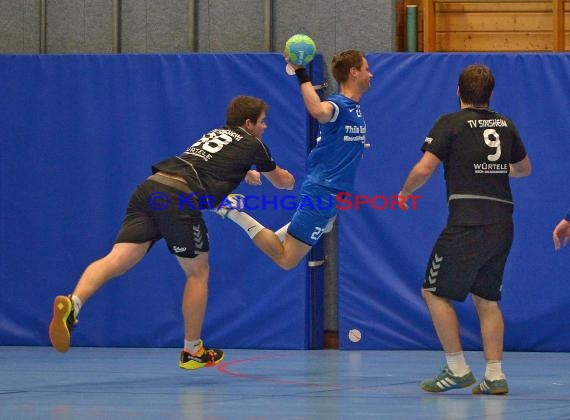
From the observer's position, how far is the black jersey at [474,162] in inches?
279

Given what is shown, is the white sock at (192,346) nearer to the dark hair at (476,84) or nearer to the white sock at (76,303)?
the white sock at (76,303)

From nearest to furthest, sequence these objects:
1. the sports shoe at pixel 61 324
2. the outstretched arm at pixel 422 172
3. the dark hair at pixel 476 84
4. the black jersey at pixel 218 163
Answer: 1. the outstretched arm at pixel 422 172
2. the dark hair at pixel 476 84
3. the sports shoe at pixel 61 324
4. the black jersey at pixel 218 163

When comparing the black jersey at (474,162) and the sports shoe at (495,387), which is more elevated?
the black jersey at (474,162)

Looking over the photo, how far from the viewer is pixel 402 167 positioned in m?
10.9

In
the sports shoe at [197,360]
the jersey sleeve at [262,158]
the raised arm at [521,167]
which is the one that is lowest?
the sports shoe at [197,360]

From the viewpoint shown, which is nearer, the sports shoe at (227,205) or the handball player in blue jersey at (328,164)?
the handball player in blue jersey at (328,164)

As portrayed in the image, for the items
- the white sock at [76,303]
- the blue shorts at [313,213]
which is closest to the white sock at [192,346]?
the white sock at [76,303]

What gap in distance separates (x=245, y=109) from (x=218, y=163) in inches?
18.3

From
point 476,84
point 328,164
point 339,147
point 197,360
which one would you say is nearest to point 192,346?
point 197,360

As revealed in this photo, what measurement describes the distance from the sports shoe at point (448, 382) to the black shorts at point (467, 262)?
448 mm

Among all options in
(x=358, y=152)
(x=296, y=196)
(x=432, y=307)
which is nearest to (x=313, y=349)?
(x=296, y=196)

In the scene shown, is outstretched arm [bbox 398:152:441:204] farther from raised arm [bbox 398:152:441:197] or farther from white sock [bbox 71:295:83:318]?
white sock [bbox 71:295:83:318]

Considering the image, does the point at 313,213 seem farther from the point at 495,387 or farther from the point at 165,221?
the point at 495,387

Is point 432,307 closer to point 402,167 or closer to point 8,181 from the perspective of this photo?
point 402,167
